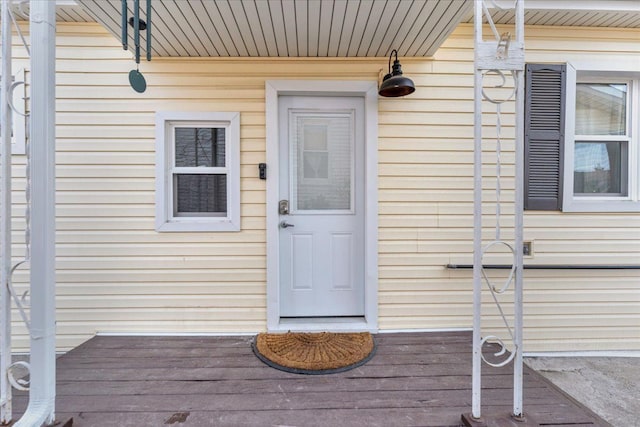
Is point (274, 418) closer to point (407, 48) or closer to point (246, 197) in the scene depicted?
point (246, 197)

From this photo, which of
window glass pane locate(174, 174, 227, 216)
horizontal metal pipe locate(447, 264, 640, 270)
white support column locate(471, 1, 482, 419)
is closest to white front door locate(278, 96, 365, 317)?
window glass pane locate(174, 174, 227, 216)

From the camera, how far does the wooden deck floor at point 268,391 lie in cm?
160

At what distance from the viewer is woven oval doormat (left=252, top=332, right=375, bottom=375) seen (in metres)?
1.99

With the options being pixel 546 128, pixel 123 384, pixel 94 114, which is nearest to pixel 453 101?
pixel 546 128

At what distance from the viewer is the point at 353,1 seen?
1855 millimetres

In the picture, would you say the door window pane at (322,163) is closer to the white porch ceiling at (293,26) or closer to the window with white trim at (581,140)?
the white porch ceiling at (293,26)

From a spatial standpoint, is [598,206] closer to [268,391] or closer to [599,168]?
[599,168]

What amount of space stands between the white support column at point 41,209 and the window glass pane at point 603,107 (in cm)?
369

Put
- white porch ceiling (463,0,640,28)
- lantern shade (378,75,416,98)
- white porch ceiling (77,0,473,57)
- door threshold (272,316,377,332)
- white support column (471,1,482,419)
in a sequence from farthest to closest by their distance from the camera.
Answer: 1. door threshold (272,316,377,332)
2. white porch ceiling (463,0,640,28)
3. lantern shade (378,75,416,98)
4. white porch ceiling (77,0,473,57)
5. white support column (471,1,482,419)

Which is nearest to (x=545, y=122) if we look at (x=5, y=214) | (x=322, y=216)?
(x=322, y=216)

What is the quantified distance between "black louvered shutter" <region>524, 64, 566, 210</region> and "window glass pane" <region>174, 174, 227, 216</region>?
2548 mm

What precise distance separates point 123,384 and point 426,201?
2.47 meters

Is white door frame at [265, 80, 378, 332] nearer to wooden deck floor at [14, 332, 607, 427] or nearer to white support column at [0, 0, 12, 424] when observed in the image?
wooden deck floor at [14, 332, 607, 427]

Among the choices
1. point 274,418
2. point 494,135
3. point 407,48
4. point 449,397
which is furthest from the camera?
point 494,135
